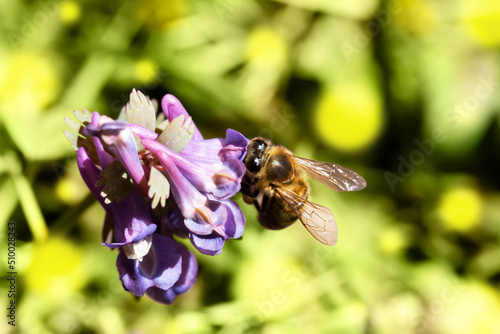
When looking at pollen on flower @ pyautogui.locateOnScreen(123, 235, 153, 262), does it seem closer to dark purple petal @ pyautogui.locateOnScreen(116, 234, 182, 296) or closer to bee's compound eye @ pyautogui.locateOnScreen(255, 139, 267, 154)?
dark purple petal @ pyautogui.locateOnScreen(116, 234, 182, 296)

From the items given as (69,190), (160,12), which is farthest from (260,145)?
(160,12)

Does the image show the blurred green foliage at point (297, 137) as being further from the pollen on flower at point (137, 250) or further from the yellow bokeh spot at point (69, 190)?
the pollen on flower at point (137, 250)

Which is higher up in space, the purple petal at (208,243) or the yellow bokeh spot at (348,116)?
the purple petal at (208,243)

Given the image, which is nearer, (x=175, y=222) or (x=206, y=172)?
(x=206, y=172)

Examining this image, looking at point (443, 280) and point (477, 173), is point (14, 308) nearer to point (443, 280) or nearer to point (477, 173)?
point (443, 280)

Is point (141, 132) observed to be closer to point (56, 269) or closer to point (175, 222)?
point (175, 222)

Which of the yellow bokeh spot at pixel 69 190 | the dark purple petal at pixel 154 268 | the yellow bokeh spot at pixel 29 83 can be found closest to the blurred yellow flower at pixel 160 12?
the yellow bokeh spot at pixel 29 83

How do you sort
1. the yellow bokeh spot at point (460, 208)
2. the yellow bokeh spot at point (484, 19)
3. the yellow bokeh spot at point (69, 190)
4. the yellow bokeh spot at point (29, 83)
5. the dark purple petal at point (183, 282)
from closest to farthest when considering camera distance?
the dark purple petal at point (183, 282), the yellow bokeh spot at point (29, 83), the yellow bokeh spot at point (69, 190), the yellow bokeh spot at point (484, 19), the yellow bokeh spot at point (460, 208)
